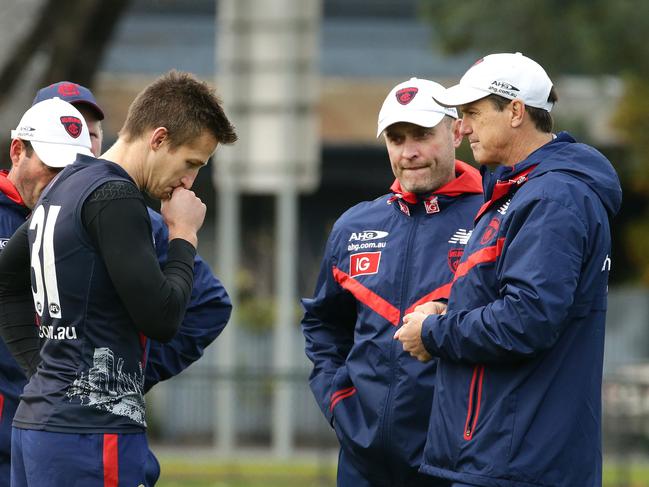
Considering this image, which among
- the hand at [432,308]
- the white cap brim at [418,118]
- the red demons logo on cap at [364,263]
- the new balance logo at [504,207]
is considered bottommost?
the hand at [432,308]

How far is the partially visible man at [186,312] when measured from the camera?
5461 millimetres

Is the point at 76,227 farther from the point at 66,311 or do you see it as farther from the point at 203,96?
the point at 203,96

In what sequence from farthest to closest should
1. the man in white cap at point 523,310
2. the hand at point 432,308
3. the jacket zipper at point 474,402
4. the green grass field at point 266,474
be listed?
1. the green grass field at point 266,474
2. the hand at point 432,308
3. the jacket zipper at point 474,402
4. the man in white cap at point 523,310

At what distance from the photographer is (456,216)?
18.2 ft

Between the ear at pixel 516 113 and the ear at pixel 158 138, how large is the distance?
3.98ft

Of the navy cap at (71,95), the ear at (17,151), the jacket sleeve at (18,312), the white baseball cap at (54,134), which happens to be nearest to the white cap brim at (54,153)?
the white baseball cap at (54,134)

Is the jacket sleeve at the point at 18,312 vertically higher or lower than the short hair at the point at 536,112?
lower

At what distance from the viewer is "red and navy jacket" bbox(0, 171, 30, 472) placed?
535 cm

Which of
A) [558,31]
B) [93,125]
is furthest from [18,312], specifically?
[558,31]

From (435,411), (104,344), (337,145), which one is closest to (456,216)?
(435,411)

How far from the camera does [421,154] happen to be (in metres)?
5.53

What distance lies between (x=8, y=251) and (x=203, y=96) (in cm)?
90

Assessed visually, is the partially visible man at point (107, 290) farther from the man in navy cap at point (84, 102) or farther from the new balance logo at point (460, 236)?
the new balance logo at point (460, 236)

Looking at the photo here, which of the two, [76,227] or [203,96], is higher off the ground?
[203,96]
